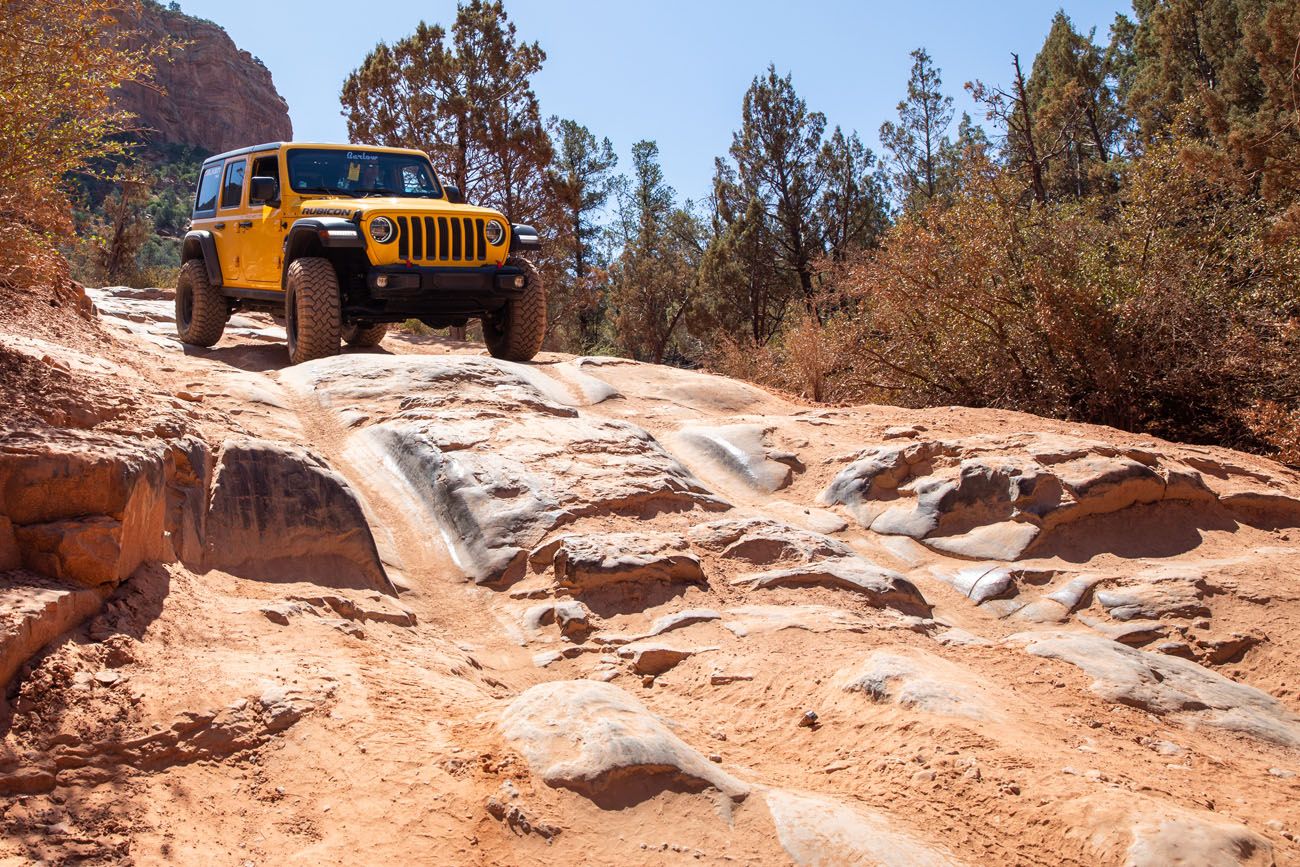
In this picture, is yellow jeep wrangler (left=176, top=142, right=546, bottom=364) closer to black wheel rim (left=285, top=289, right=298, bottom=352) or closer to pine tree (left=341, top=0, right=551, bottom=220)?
black wheel rim (left=285, top=289, right=298, bottom=352)

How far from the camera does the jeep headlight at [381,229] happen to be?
801 centimetres

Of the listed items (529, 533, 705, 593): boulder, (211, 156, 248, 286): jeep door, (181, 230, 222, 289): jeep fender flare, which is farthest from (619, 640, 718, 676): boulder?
(181, 230, 222, 289): jeep fender flare

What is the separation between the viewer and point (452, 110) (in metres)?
17.5

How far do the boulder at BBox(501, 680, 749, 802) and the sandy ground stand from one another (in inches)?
1.3

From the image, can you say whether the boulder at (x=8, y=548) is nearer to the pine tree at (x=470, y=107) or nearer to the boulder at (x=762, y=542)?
the boulder at (x=762, y=542)

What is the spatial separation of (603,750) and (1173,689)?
247 cm

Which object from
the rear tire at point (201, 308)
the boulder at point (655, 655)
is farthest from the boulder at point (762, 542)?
the rear tire at point (201, 308)

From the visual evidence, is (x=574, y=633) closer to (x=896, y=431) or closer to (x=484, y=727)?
(x=484, y=727)

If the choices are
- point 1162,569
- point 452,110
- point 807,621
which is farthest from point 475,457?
point 452,110

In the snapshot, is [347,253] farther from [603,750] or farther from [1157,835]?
[1157,835]

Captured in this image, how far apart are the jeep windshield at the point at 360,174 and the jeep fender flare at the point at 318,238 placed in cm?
59

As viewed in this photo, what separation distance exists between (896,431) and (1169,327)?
8.26ft

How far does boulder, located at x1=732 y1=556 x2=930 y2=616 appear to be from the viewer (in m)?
4.54

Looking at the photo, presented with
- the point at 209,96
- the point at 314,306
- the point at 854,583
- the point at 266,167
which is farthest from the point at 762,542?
the point at 209,96
